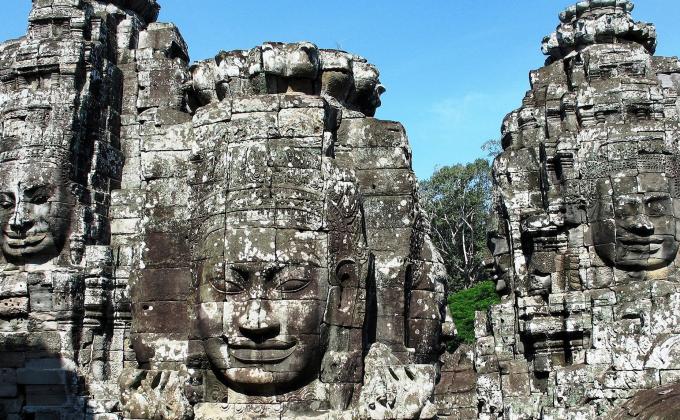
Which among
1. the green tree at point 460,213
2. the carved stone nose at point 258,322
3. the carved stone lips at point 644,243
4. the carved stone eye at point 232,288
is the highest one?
the green tree at point 460,213

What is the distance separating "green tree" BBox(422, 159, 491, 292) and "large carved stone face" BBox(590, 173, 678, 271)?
24352 mm

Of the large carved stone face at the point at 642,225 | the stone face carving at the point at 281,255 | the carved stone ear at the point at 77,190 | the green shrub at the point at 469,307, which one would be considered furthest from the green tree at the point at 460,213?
the stone face carving at the point at 281,255

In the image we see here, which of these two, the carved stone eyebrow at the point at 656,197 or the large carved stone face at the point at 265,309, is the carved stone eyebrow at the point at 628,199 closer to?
the carved stone eyebrow at the point at 656,197

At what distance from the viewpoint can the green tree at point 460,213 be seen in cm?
3753

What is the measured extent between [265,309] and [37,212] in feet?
20.6

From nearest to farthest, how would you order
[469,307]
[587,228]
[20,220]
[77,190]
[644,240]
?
[20,220]
[77,190]
[644,240]
[587,228]
[469,307]

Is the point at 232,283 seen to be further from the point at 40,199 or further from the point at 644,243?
the point at 644,243

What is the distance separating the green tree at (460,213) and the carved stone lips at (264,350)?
3036 centimetres

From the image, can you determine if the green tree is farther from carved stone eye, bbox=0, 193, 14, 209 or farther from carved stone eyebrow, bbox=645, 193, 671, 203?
carved stone eye, bbox=0, 193, 14, 209

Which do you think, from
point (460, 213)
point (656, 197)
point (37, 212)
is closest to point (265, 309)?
point (37, 212)

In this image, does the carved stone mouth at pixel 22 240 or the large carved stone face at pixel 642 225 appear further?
the large carved stone face at pixel 642 225

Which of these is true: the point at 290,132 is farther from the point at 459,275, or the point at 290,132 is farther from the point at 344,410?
the point at 459,275

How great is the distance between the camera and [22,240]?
12.1 metres

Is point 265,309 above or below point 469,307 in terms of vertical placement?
below
